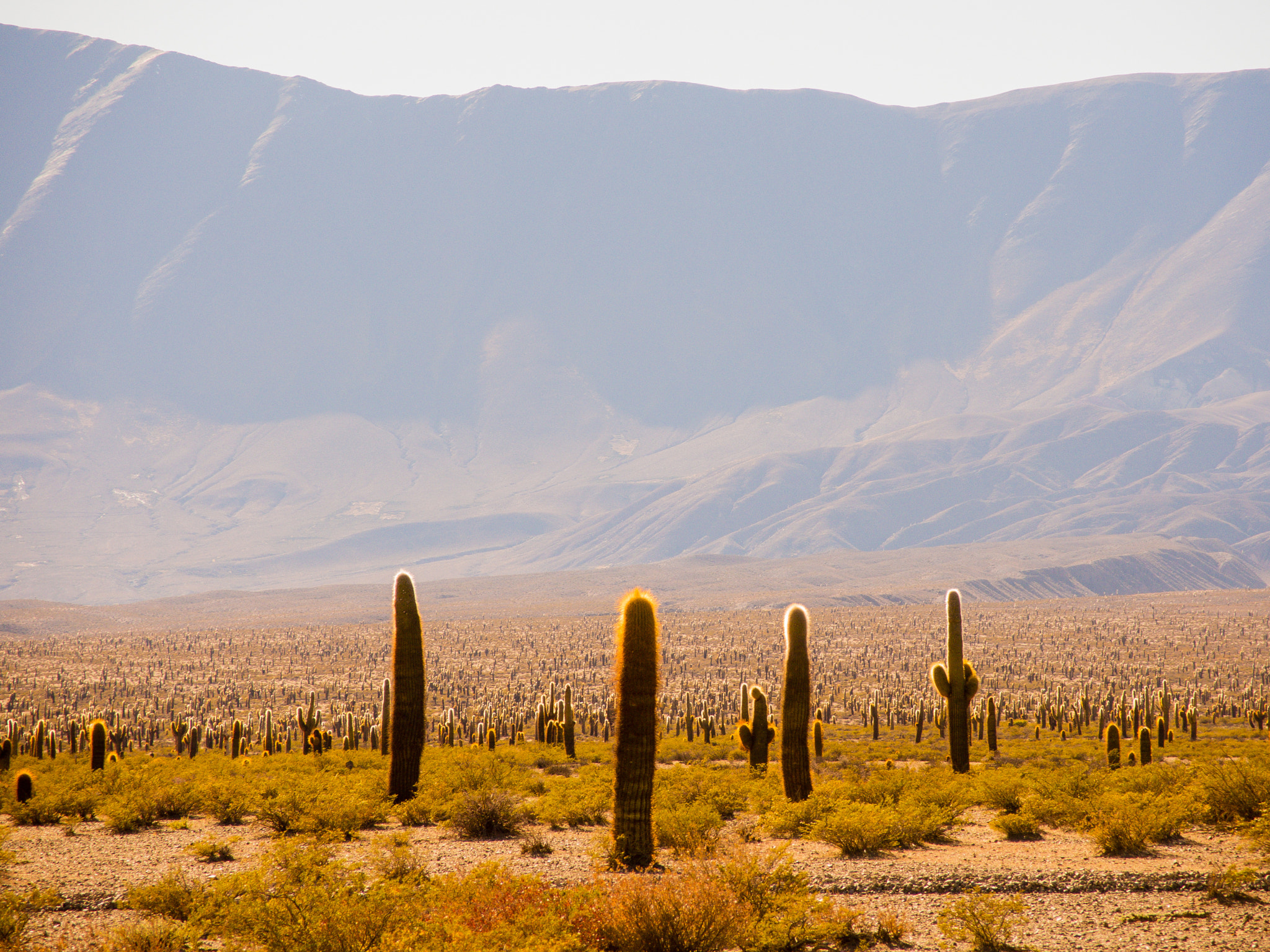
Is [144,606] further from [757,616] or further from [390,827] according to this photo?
[390,827]

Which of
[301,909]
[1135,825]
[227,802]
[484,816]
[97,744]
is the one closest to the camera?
[301,909]

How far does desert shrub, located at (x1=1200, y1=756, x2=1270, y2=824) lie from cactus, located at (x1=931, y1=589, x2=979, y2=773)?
5.88 metres

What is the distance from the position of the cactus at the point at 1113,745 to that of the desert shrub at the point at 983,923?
15.3m

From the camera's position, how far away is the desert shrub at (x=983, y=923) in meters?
10.3

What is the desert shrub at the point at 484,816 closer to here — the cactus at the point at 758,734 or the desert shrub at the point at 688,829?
the desert shrub at the point at 688,829

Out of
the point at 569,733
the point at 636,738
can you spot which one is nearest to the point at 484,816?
the point at 636,738

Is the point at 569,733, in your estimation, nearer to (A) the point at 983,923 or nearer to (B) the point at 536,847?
(B) the point at 536,847

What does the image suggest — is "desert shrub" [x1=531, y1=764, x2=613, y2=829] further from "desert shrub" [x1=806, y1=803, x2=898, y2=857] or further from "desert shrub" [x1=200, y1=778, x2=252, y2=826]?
"desert shrub" [x1=200, y1=778, x2=252, y2=826]

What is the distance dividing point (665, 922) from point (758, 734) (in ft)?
41.5

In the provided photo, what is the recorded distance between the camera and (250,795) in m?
17.5

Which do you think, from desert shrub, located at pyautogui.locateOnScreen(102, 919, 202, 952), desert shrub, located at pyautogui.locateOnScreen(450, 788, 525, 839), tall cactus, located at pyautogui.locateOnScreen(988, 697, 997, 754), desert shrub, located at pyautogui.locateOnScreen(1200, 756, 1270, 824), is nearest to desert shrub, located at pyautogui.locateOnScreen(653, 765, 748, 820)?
desert shrub, located at pyautogui.locateOnScreen(450, 788, 525, 839)

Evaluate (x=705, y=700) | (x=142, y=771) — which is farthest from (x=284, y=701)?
(x=142, y=771)

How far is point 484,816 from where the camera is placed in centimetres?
1627

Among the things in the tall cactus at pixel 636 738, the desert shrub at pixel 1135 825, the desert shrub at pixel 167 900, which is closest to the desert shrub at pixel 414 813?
the tall cactus at pixel 636 738
